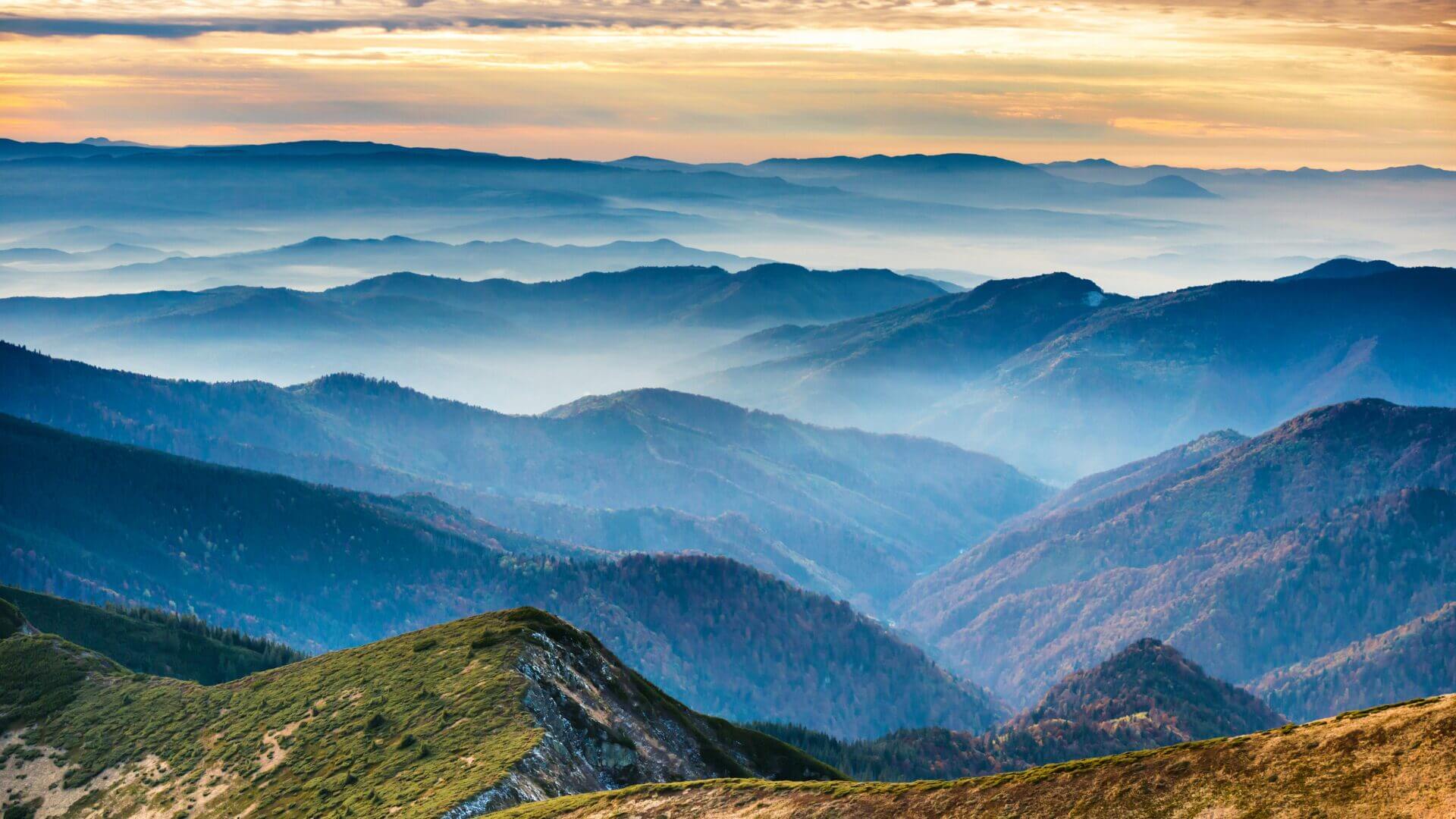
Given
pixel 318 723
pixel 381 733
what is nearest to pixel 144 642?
pixel 318 723

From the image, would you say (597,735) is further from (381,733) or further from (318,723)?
(318,723)

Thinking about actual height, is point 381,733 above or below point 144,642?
above

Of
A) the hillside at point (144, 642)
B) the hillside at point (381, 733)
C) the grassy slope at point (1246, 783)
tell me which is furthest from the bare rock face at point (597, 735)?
the hillside at point (144, 642)

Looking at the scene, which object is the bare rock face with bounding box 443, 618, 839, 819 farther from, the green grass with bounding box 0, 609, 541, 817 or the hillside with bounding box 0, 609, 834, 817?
the green grass with bounding box 0, 609, 541, 817

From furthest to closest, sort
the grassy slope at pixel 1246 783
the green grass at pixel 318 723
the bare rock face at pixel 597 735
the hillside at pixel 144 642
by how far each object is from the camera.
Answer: the hillside at pixel 144 642, the green grass at pixel 318 723, the bare rock face at pixel 597 735, the grassy slope at pixel 1246 783

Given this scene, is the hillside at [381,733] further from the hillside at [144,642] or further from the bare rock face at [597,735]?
the hillside at [144,642]

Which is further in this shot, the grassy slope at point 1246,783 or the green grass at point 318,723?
the green grass at point 318,723
